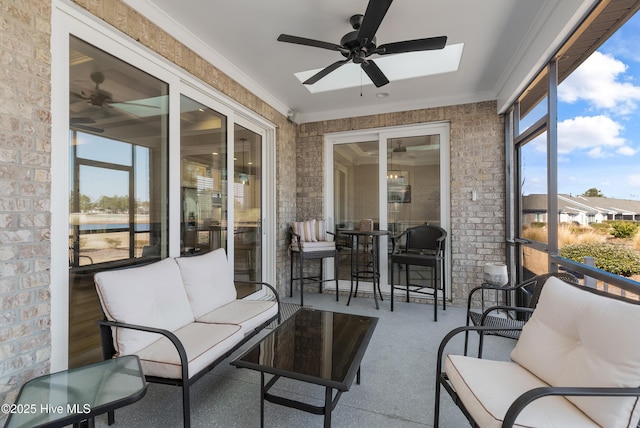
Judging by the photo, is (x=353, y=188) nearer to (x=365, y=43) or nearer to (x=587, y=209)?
(x=365, y=43)

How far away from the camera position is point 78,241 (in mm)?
1968

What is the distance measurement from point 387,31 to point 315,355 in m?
2.70

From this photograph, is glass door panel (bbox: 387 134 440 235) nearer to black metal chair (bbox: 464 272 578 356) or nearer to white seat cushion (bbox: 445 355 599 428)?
black metal chair (bbox: 464 272 578 356)

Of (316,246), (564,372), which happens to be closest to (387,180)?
(316,246)

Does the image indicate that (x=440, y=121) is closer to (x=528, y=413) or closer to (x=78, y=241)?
(x=528, y=413)

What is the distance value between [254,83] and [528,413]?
151 inches

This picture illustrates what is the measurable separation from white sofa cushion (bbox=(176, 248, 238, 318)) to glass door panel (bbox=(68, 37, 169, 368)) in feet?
1.28

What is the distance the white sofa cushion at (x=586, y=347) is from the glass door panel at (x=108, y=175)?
275cm

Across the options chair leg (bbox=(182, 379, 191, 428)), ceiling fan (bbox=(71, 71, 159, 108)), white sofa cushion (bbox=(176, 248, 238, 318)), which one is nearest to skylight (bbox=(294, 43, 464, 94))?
ceiling fan (bbox=(71, 71, 159, 108))

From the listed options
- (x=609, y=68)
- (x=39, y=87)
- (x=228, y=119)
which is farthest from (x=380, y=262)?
(x=39, y=87)

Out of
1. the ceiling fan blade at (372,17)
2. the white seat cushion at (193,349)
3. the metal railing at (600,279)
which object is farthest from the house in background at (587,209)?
the white seat cushion at (193,349)

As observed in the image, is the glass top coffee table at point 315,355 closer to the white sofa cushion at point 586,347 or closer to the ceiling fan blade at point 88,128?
the white sofa cushion at point 586,347

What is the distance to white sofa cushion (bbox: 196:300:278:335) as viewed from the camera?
2.16 meters

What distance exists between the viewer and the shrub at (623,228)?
5.51ft
